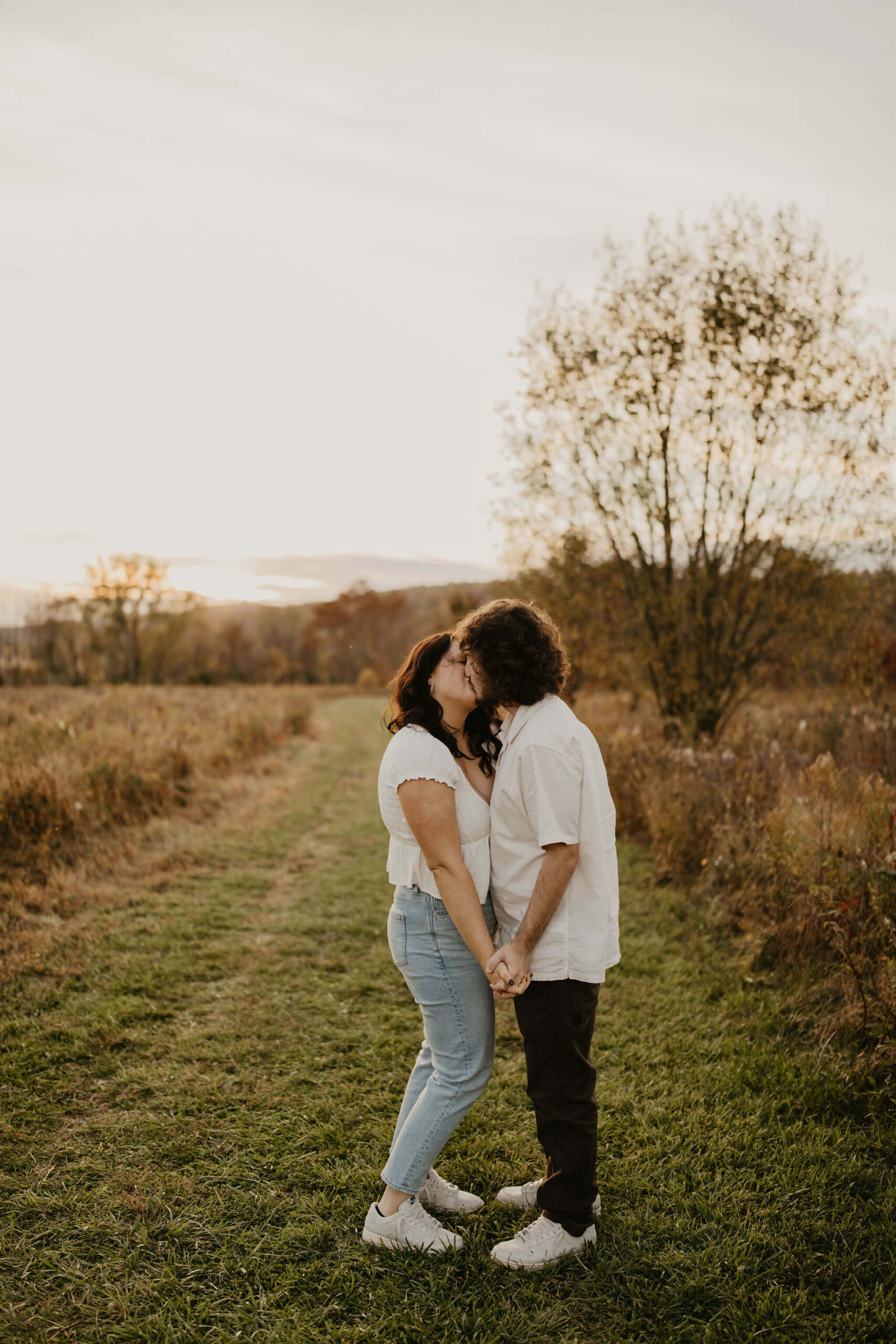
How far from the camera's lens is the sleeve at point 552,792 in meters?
2.27

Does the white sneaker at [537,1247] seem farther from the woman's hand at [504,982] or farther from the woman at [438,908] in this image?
the woman's hand at [504,982]

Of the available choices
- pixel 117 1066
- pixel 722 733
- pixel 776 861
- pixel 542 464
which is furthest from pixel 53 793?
pixel 722 733

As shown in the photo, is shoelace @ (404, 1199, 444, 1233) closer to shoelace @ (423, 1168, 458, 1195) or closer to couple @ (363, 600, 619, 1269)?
couple @ (363, 600, 619, 1269)

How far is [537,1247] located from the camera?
2.50 meters

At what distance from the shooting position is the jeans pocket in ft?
8.09

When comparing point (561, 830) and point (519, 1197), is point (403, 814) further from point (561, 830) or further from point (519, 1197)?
point (519, 1197)

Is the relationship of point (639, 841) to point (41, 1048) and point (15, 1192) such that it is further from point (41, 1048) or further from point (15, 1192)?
point (15, 1192)

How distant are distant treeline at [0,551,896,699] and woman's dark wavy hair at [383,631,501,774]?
9.08 feet

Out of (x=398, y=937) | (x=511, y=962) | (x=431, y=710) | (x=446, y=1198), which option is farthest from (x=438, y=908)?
(x=446, y=1198)

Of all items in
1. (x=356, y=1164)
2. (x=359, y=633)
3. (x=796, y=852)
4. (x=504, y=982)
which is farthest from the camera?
(x=359, y=633)

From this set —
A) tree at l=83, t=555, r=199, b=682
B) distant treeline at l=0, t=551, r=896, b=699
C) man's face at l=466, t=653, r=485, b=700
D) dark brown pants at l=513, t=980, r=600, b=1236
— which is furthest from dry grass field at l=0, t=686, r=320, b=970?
tree at l=83, t=555, r=199, b=682

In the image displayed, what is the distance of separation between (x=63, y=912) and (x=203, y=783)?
415 centimetres

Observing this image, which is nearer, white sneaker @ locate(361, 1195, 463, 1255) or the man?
the man

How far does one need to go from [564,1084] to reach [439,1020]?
444 millimetres
